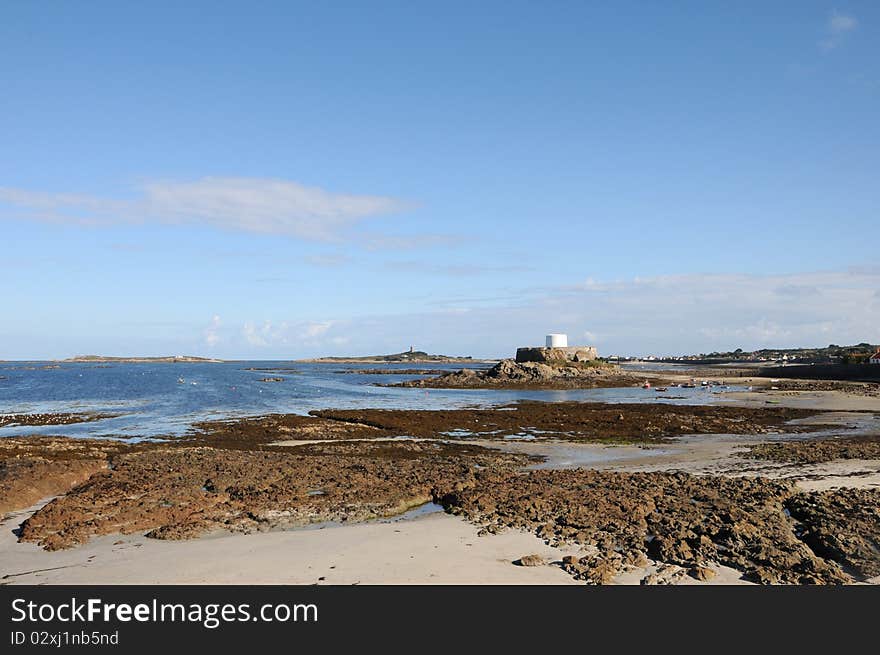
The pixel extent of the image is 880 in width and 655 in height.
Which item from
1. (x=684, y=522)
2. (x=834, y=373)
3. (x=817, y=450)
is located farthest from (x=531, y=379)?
(x=684, y=522)

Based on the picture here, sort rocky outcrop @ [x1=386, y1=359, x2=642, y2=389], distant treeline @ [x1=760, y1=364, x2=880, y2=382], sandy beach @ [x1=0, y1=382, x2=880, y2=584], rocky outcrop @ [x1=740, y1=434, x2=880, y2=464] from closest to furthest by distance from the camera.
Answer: sandy beach @ [x1=0, y1=382, x2=880, y2=584], rocky outcrop @ [x1=740, y1=434, x2=880, y2=464], distant treeline @ [x1=760, y1=364, x2=880, y2=382], rocky outcrop @ [x1=386, y1=359, x2=642, y2=389]

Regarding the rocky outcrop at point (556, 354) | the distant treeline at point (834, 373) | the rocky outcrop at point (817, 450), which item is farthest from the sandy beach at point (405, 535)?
the rocky outcrop at point (556, 354)

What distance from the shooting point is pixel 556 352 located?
107m

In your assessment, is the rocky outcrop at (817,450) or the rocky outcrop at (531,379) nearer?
the rocky outcrop at (817,450)

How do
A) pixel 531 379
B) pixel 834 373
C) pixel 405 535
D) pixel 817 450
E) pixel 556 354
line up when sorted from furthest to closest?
pixel 556 354 < pixel 531 379 < pixel 834 373 < pixel 817 450 < pixel 405 535

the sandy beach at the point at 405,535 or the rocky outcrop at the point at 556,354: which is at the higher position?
the rocky outcrop at the point at 556,354

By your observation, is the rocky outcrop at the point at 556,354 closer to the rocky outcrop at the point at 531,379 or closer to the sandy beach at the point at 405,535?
the rocky outcrop at the point at 531,379

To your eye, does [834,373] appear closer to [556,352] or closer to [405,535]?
[556,352]

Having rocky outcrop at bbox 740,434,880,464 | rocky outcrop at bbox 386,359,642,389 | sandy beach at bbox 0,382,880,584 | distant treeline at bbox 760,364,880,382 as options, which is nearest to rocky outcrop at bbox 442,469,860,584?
sandy beach at bbox 0,382,880,584

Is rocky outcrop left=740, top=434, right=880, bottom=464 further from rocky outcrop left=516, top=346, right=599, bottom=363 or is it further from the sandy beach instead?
rocky outcrop left=516, top=346, right=599, bottom=363

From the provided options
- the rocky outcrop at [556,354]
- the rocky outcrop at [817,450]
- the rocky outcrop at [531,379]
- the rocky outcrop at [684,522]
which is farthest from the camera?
the rocky outcrop at [556,354]

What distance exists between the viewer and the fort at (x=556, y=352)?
106188 millimetres

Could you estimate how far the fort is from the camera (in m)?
106
